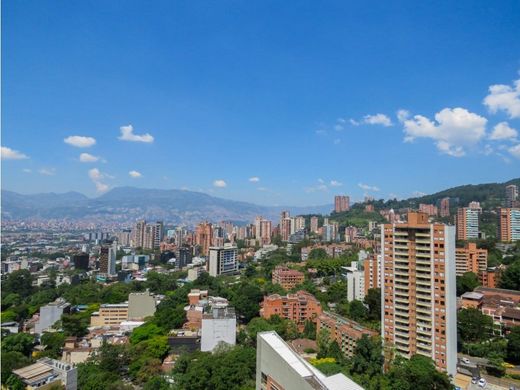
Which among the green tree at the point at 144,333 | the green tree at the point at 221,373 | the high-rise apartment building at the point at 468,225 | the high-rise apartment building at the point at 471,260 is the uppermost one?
the high-rise apartment building at the point at 468,225

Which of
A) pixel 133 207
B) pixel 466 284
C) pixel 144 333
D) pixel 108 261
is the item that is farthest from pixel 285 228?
pixel 133 207

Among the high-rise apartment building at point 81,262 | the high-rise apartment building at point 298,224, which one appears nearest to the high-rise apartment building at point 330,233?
the high-rise apartment building at point 298,224

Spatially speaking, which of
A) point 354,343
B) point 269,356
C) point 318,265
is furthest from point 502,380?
point 318,265

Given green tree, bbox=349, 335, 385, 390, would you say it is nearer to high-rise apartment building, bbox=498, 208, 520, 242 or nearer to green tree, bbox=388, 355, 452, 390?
green tree, bbox=388, 355, 452, 390

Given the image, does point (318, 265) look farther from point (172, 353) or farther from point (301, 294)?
point (172, 353)

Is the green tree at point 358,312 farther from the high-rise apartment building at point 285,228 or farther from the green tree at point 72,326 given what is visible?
the high-rise apartment building at point 285,228


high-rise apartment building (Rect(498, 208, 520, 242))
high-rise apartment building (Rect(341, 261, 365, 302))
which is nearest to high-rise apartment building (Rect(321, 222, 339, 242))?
high-rise apartment building (Rect(498, 208, 520, 242))
